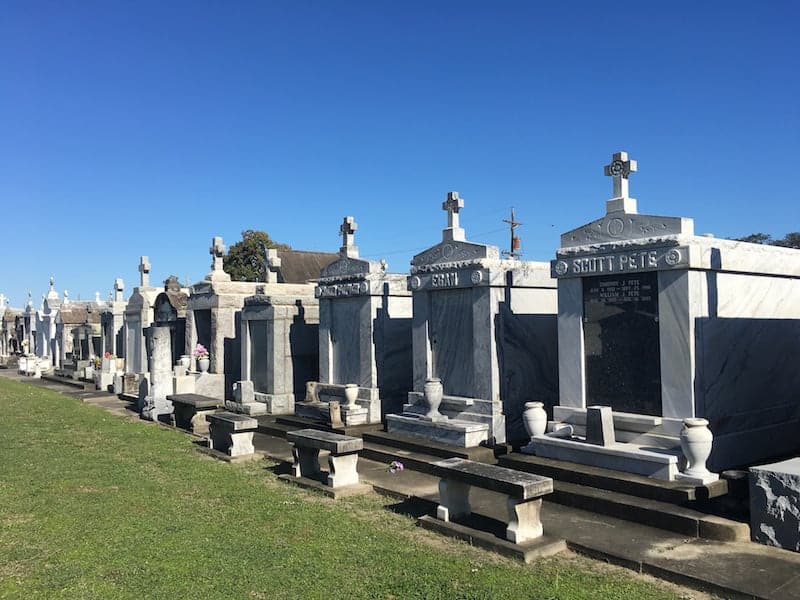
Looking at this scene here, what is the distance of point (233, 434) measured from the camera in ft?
33.2

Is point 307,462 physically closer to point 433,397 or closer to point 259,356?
point 433,397

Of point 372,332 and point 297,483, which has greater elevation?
point 372,332

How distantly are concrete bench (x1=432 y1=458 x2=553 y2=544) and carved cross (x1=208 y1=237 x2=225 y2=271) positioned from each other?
38.4 ft

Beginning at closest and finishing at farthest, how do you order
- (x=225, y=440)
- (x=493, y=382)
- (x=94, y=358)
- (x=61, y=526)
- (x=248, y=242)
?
(x=61, y=526), (x=493, y=382), (x=225, y=440), (x=94, y=358), (x=248, y=242)

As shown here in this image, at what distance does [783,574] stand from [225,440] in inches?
321

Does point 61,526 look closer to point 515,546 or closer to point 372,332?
point 515,546

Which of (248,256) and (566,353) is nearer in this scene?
(566,353)

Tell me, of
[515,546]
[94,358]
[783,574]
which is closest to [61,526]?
[515,546]

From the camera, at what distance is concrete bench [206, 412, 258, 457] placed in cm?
1012

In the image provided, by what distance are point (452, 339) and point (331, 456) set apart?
9.98ft

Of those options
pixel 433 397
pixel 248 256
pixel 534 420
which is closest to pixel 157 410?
pixel 433 397

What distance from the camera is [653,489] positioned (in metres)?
6.66

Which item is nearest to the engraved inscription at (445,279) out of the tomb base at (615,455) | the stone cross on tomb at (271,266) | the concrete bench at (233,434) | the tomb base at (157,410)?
the tomb base at (615,455)

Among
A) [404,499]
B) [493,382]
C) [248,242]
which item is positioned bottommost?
[404,499]
